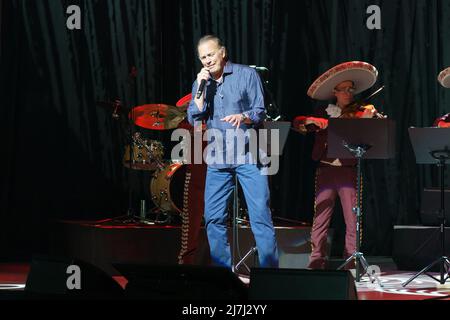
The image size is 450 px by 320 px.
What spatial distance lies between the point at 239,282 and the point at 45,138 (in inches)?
235

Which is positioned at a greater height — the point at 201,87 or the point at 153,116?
the point at 201,87

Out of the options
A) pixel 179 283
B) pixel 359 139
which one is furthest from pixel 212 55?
pixel 179 283

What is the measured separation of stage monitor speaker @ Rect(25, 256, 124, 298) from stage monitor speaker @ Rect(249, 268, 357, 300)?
57 centimetres

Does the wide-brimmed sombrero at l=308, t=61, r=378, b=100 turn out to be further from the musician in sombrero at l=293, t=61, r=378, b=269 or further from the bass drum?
the bass drum

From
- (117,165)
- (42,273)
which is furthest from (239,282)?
(117,165)

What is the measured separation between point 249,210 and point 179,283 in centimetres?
231

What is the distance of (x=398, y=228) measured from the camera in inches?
320

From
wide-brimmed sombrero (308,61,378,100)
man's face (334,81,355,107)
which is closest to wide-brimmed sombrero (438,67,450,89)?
wide-brimmed sombrero (308,61,378,100)

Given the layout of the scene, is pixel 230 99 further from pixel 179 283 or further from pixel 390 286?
pixel 179 283

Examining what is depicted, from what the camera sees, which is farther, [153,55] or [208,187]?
[153,55]

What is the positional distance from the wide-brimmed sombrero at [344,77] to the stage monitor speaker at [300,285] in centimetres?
414

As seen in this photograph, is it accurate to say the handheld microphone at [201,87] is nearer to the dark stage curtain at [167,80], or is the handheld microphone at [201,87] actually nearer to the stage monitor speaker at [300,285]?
the stage monitor speaker at [300,285]

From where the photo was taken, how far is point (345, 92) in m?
7.43

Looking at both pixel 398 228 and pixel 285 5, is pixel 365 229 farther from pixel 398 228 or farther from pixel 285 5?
pixel 285 5
